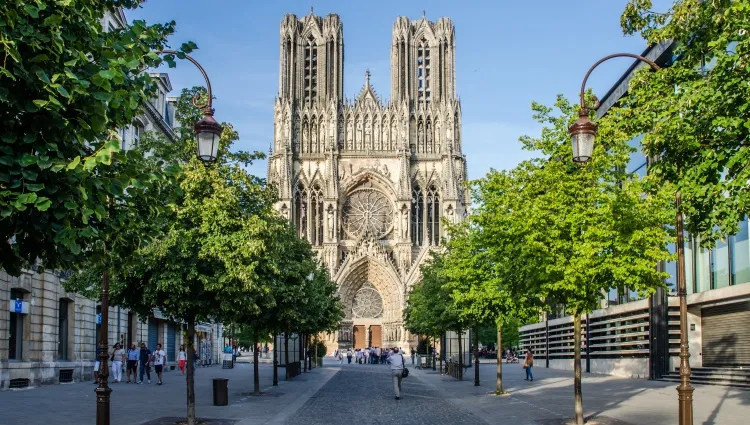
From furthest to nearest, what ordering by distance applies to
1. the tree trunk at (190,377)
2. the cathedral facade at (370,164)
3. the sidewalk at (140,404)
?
the cathedral facade at (370,164) < the sidewalk at (140,404) < the tree trunk at (190,377)

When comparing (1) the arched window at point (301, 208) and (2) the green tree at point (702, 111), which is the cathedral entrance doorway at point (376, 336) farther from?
(2) the green tree at point (702, 111)

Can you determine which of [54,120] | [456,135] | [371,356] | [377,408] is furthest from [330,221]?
[54,120]

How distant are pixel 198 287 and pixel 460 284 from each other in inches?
596

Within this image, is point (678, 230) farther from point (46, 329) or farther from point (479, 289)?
point (46, 329)

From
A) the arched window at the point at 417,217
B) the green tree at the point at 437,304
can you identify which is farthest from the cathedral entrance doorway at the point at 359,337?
the green tree at the point at 437,304

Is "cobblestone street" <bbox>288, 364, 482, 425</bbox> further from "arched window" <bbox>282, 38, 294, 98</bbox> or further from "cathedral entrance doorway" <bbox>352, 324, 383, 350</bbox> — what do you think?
"arched window" <bbox>282, 38, 294, 98</bbox>

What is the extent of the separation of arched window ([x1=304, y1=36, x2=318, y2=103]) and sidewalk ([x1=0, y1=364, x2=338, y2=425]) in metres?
57.8

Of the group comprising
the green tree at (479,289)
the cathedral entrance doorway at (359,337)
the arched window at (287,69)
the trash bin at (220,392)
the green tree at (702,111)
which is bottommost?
the cathedral entrance doorway at (359,337)

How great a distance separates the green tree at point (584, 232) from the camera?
19031mm

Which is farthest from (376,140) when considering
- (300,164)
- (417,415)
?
(417,415)

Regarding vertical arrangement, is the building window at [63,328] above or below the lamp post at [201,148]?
below

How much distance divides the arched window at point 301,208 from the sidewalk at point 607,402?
163ft

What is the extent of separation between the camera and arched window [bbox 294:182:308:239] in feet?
280

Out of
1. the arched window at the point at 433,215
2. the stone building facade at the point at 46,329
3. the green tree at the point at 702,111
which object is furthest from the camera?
the arched window at the point at 433,215
